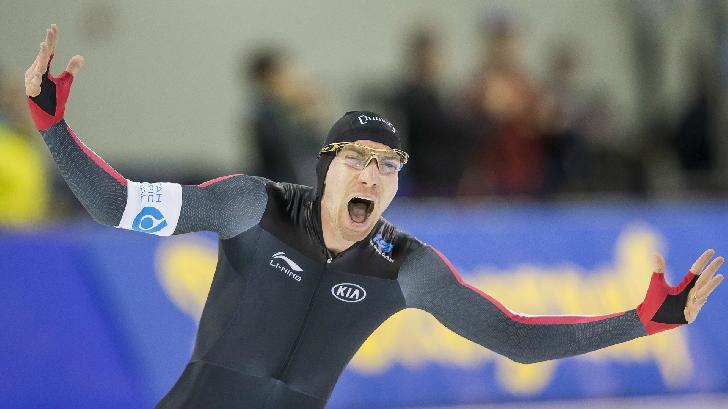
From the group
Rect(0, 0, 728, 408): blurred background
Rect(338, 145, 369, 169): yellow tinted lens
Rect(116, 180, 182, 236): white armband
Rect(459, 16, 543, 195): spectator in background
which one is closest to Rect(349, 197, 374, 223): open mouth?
Rect(338, 145, 369, 169): yellow tinted lens

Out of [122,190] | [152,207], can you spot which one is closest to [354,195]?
[152,207]

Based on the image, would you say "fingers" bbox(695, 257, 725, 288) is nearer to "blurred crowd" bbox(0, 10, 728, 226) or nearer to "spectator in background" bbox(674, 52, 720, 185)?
"blurred crowd" bbox(0, 10, 728, 226)

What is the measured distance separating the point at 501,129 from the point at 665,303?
5881 millimetres

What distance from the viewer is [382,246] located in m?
4.55

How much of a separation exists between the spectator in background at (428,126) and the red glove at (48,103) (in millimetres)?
5855

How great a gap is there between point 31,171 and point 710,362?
5.33 m

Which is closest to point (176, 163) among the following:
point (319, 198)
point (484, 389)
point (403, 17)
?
point (403, 17)

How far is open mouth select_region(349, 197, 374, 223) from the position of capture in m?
4.36

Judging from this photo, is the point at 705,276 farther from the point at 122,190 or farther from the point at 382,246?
the point at 122,190

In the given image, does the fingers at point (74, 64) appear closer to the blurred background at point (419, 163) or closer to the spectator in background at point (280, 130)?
the blurred background at point (419, 163)

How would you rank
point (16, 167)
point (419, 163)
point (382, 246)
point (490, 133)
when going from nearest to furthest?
1. point (382, 246)
2. point (16, 167)
3. point (419, 163)
4. point (490, 133)

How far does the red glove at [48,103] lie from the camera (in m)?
3.89

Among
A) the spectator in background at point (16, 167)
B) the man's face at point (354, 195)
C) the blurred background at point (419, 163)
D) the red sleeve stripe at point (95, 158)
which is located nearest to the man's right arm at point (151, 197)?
the red sleeve stripe at point (95, 158)

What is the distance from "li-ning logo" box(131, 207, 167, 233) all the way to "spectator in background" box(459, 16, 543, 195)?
6.12m
